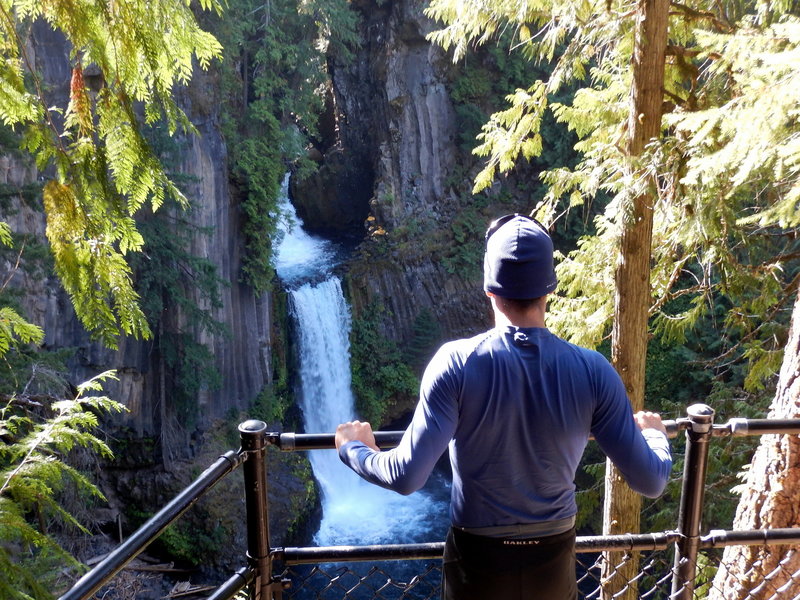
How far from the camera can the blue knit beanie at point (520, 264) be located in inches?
61.4

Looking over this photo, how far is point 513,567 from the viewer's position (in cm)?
158

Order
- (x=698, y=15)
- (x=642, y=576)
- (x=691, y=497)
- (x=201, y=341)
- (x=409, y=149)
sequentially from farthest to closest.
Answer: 1. (x=409, y=149)
2. (x=201, y=341)
3. (x=642, y=576)
4. (x=698, y=15)
5. (x=691, y=497)

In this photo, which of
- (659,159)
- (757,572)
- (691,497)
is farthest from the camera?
(659,159)

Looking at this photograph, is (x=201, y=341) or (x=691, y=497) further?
(x=201, y=341)

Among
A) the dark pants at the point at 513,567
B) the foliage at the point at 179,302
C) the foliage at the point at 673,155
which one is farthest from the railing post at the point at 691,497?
the foliage at the point at 179,302

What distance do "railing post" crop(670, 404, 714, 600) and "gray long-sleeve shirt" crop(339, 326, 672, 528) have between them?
0.61 metres

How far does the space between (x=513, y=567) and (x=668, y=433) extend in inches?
31.3

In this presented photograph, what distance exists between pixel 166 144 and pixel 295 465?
22.3 feet

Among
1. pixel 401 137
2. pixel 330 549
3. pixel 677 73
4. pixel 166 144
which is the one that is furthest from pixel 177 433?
pixel 330 549

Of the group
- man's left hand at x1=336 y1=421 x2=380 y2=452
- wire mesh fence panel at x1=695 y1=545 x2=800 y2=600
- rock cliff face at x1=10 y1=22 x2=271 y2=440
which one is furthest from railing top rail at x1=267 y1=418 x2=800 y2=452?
rock cliff face at x1=10 y1=22 x2=271 y2=440

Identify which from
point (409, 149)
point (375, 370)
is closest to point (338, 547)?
point (375, 370)

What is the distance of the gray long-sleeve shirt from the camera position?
152 centimetres

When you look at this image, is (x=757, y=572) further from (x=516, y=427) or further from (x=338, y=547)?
(x=516, y=427)

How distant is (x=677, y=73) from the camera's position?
207 inches
